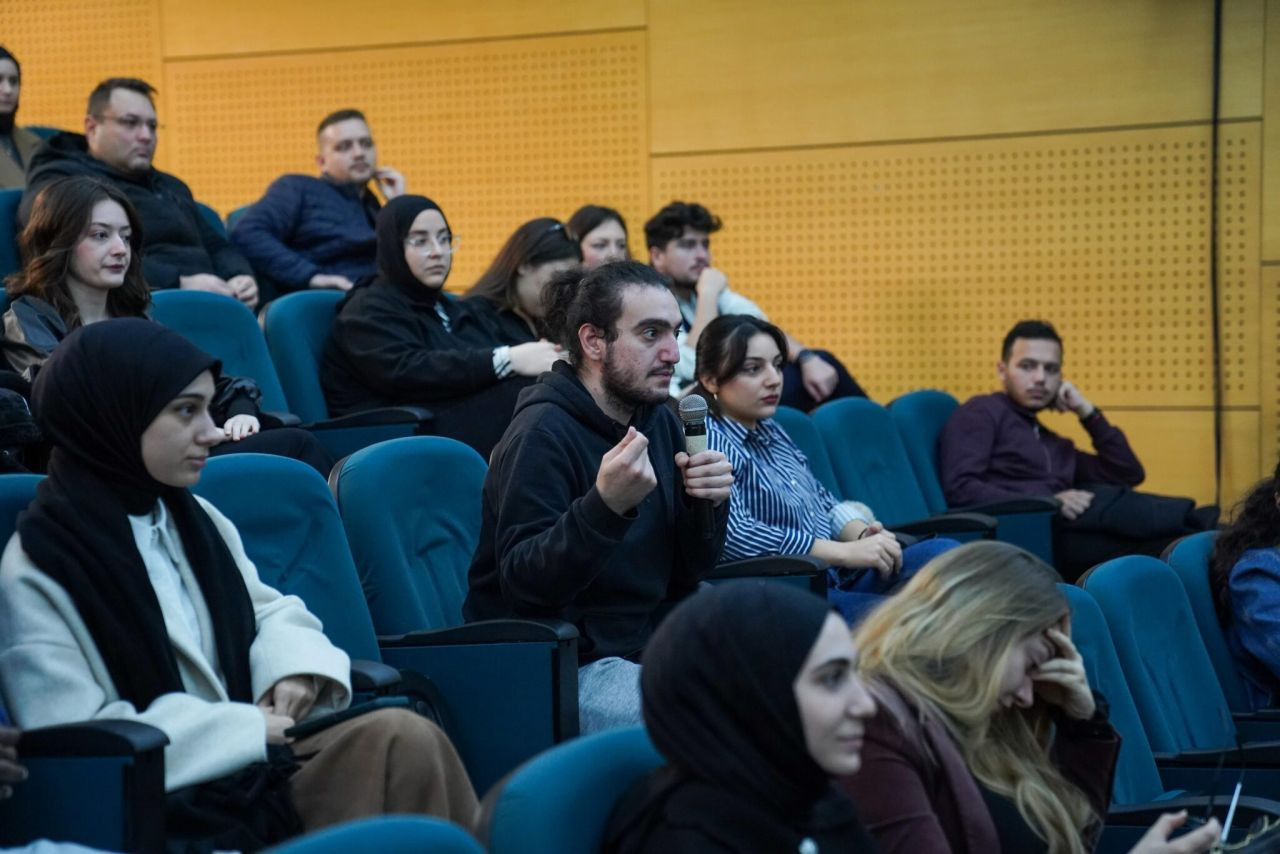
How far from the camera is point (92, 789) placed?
1.75 m

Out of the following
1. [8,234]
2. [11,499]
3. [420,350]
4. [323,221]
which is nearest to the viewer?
[11,499]

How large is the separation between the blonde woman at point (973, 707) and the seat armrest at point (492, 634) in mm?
634

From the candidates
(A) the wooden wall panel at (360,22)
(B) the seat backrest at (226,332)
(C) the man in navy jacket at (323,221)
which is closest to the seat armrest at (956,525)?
(B) the seat backrest at (226,332)

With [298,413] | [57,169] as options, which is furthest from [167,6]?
[298,413]

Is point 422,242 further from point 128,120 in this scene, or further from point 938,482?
point 938,482

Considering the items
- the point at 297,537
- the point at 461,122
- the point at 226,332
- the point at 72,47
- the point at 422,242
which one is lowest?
the point at 297,537

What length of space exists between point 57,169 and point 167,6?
8.05 feet

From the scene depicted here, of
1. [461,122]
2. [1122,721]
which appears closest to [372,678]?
[1122,721]

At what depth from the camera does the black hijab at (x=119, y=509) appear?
192 centimetres

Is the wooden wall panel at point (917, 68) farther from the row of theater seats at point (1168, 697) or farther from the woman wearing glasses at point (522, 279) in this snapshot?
the row of theater seats at point (1168, 697)

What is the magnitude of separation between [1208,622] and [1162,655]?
0.34 m

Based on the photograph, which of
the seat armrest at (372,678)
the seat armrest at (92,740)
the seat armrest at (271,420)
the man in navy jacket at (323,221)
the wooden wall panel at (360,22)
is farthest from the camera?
the wooden wall panel at (360,22)

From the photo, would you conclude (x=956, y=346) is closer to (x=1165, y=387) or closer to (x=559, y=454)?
(x=1165, y=387)

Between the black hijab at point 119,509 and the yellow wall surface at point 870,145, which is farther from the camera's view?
the yellow wall surface at point 870,145
